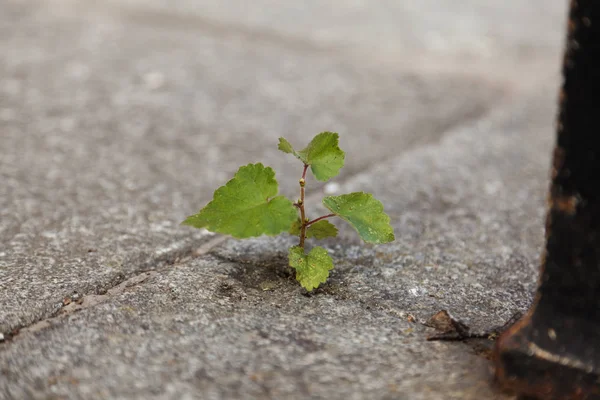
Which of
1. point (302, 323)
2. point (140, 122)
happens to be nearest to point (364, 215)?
point (302, 323)

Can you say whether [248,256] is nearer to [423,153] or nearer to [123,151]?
[123,151]

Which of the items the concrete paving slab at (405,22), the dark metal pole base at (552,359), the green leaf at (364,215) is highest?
the concrete paving slab at (405,22)

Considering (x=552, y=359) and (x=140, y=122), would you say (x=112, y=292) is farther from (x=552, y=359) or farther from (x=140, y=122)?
(x=140, y=122)

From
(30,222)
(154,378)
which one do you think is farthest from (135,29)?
(154,378)

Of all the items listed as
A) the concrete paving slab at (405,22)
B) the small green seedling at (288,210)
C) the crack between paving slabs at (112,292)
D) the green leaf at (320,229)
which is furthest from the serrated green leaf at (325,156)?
the concrete paving slab at (405,22)

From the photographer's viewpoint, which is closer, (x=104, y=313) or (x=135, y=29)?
(x=104, y=313)

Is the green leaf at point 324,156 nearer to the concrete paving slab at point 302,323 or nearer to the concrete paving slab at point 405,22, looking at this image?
the concrete paving slab at point 302,323
